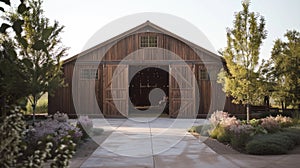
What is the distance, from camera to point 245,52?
11836 mm

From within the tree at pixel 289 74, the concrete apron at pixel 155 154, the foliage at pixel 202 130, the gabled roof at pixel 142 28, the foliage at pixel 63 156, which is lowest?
the concrete apron at pixel 155 154

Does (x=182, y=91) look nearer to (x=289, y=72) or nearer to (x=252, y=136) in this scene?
(x=289, y=72)

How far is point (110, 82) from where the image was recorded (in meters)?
18.7

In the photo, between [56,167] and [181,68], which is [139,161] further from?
[181,68]

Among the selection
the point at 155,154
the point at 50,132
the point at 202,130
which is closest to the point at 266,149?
the point at 155,154

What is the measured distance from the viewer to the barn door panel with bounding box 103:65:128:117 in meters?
18.5

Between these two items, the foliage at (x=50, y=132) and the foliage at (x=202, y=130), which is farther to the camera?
the foliage at (x=202, y=130)

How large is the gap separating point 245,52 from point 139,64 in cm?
804

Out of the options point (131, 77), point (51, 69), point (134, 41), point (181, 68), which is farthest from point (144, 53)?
point (51, 69)

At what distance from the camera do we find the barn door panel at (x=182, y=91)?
18.5 meters

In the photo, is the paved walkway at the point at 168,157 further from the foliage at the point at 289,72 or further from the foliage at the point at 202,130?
the foliage at the point at 289,72

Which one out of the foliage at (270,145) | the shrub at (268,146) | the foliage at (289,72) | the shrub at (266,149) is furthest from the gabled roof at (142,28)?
the shrub at (266,149)

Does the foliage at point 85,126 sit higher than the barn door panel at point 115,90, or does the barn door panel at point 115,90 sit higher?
the barn door panel at point 115,90

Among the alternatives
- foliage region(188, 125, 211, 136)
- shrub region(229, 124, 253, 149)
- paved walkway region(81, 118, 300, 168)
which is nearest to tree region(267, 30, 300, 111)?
foliage region(188, 125, 211, 136)
